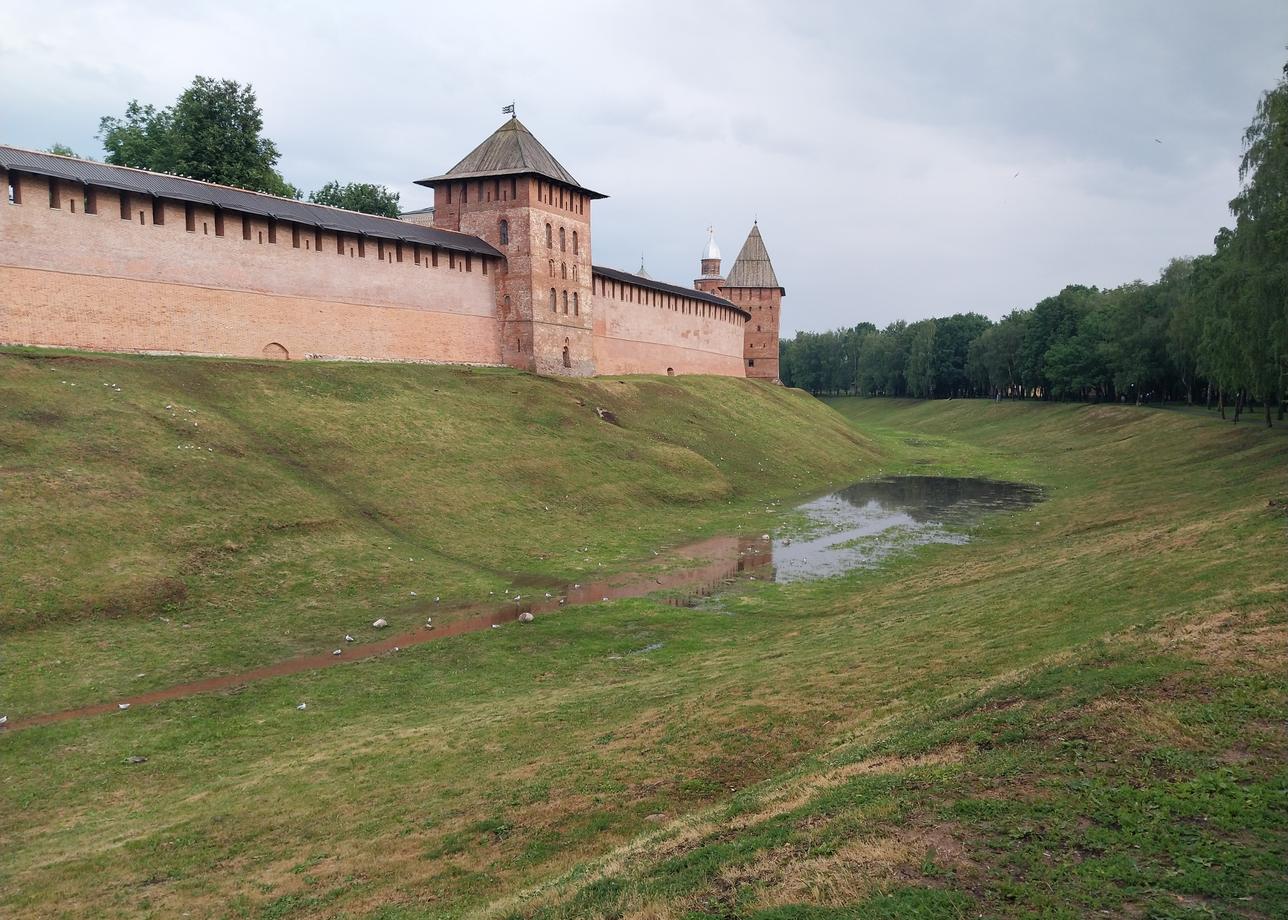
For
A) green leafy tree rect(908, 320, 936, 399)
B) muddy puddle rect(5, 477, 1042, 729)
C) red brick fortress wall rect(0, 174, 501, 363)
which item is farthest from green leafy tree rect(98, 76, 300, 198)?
green leafy tree rect(908, 320, 936, 399)

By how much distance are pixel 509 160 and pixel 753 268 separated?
43828mm

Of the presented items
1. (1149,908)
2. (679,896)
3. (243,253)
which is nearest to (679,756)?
(679,896)

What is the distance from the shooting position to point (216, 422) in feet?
88.6

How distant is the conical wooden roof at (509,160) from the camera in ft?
147

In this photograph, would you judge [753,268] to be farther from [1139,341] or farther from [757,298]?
[1139,341]

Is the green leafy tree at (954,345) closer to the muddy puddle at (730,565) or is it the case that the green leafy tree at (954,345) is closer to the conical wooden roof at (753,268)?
the conical wooden roof at (753,268)

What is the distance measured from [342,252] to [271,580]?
843 inches

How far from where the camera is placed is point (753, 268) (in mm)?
85250

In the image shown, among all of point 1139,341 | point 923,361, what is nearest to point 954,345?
point 923,361

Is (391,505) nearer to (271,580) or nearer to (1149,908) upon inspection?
(271,580)

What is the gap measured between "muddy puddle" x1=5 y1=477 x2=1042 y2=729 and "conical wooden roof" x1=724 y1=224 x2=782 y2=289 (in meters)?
45.0

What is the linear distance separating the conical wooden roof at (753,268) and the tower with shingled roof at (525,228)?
39.3 m

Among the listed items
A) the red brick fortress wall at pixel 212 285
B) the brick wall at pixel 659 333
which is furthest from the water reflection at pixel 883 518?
the red brick fortress wall at pixel 212 285

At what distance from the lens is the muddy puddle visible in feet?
55.8
